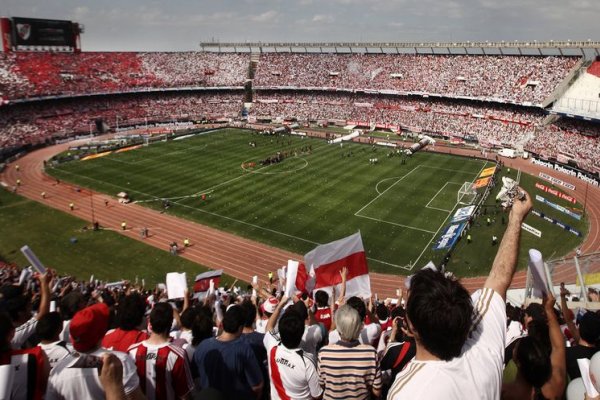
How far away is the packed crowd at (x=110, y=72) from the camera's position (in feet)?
241

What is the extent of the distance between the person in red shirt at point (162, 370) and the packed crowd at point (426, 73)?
73.9 metres

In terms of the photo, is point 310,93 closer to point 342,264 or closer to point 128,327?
point 342,264

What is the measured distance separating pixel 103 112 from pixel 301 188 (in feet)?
172

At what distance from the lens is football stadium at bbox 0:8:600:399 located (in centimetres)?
462

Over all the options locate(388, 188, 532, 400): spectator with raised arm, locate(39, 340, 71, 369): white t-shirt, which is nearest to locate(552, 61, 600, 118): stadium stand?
locate(388, 188, 532, 400): spectator with raised arm

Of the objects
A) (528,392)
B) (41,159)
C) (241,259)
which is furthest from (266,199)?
(528,392)

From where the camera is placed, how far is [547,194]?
4453 centimetres

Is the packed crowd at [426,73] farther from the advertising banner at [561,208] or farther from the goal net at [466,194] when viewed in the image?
the advertising banner at [561,208]

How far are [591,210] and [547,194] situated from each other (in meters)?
4.74

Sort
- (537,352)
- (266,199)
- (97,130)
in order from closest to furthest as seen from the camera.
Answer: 1. (537,352)
2. (266,199)
3. (97,130)

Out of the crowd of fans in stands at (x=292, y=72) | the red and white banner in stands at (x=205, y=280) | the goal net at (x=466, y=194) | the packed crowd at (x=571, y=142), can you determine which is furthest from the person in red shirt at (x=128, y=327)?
the crowd of fans in stands at (x=292, y=72)

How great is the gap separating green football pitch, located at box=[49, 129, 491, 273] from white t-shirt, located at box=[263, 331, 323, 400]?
999 inches

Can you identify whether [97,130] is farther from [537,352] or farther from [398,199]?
[537,352]

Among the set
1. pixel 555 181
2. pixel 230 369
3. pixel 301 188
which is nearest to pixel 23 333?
pixel 230 369
